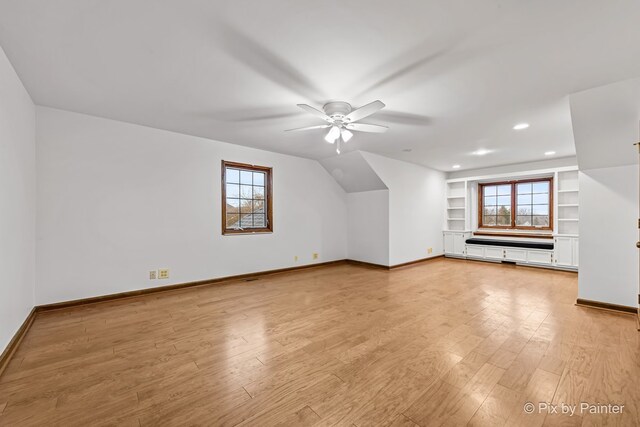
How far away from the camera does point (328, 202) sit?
6129mm

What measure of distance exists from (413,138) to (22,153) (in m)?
4.76

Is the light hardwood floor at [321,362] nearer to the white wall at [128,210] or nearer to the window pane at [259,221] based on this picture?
the white wall at [128,210]

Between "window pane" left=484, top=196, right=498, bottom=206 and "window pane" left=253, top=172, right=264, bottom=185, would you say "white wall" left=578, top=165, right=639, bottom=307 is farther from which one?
"window pane" left=253, top=172, right=264, bottom=185

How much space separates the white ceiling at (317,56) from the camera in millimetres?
1637

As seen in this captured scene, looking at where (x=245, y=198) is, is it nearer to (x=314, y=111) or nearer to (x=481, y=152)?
(x=314, y=111)

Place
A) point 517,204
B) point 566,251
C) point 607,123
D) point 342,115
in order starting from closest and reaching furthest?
point 607,123, point 342,115, point 566,251, point 517,204

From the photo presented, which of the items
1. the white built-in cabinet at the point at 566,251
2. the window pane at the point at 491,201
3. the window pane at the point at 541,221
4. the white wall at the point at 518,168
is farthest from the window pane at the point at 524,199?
the white built-in cabinet at the point at 566,251

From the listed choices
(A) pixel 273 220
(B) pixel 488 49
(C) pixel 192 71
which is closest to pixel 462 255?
(A) pixel 273 220

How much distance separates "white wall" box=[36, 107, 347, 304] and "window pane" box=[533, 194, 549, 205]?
20.0 feet

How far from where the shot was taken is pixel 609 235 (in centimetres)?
321

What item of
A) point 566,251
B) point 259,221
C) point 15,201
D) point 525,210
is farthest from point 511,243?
point 15,201

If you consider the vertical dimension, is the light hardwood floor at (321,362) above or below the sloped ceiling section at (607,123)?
below

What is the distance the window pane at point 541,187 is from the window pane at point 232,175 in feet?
22.3

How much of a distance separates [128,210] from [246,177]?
192cm
